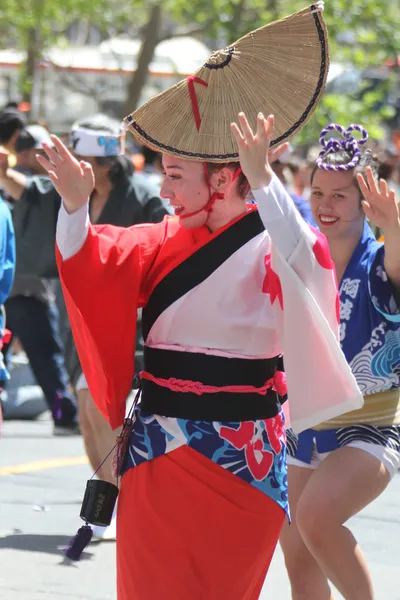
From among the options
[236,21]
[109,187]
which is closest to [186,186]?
[109,187]

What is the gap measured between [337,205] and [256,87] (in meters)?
1.18

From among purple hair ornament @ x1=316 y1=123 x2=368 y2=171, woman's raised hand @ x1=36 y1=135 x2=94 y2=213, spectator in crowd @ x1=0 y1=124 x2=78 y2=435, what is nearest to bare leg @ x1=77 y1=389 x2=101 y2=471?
purple hair ornament @ x1=316 y1=123 x2=368 y2=171

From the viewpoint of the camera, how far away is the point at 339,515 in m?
3.87

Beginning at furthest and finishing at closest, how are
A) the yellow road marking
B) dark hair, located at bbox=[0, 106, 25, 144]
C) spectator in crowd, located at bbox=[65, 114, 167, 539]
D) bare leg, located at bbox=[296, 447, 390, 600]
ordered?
dark hair, located at bbox=[0, 106, 25, 144] < the yellow road marking < spectator in crowd, located at bbox=[65, 114, 167, 539] < bare leg, located at bbox=[296, 447, 390, 600]

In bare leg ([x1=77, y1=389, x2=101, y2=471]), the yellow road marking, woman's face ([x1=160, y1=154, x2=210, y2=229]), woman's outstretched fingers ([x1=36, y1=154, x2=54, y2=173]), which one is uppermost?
woman's outstretched fingers ([x1=36, y1=154, x2=54, y2=173])

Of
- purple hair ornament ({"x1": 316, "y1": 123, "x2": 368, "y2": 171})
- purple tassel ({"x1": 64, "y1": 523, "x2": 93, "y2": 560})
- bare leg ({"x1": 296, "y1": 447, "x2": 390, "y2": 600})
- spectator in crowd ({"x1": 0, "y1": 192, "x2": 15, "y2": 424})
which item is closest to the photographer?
purple tassel ({"x1": 64, "y1": 523, "x2": 93, "y2": 560})

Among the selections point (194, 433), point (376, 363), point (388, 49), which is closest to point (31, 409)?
point (376, 363)

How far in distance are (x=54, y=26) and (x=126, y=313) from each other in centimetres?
1605

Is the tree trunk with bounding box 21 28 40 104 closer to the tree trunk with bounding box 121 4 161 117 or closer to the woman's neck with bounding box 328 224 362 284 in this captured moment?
the tree trunk with bounding box 121 4 161 117

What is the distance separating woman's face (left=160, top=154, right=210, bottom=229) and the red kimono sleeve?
4.3 inches

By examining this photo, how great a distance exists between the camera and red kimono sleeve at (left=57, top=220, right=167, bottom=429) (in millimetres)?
3129

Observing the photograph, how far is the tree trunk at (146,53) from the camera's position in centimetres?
1524

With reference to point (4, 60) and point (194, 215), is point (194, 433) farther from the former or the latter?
point (4, 60)

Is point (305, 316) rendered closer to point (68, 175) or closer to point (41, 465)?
point (68, 175)
